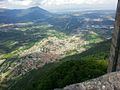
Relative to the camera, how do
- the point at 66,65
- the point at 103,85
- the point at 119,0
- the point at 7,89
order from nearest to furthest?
1. the point at 103,85
2. the point at 119,0
3. the point at 66,65
4. the point at 7,89

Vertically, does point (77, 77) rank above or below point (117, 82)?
below

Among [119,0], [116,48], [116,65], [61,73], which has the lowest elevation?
[61,73]

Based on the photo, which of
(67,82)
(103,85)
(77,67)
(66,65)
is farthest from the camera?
(66,65)

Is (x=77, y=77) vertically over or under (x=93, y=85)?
Answer: under

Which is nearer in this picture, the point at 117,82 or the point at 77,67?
the point at 117,82

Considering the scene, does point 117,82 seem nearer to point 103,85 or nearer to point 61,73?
point 103,85

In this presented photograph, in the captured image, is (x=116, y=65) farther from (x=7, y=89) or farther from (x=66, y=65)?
(x=7, y=89)

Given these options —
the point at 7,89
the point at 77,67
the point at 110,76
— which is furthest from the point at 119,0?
the point at 7,89

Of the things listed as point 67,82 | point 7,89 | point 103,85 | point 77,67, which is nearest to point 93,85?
point 103,85

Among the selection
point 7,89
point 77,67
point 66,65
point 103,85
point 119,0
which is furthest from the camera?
point 7,89
